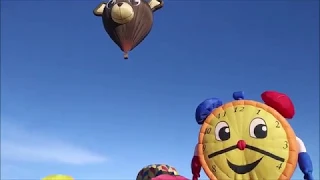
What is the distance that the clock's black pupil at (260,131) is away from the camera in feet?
24.2

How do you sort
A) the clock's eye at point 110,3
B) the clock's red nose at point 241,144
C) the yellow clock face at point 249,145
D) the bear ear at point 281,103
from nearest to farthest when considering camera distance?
the yellow clock face at point 249,145 → the clock's red nose at point 241,144 → the bear ear at point 281,103 → the clock's eye at point 110,3

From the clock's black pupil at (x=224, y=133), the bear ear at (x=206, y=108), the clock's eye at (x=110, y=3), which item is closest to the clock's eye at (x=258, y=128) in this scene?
the clock's black pupil at (x=224, y=133)

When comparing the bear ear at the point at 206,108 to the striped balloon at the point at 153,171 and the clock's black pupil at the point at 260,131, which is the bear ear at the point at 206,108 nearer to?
the clock's black pupil at the point at 260,131

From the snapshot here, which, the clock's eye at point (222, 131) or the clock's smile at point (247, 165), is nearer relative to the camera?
the clock's smile at point (247, 165)

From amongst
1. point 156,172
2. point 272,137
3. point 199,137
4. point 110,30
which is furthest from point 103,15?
point 272,137

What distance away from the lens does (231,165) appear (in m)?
7.42

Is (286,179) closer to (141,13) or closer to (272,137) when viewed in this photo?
(272,137)

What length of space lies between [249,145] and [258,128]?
0.33 meters

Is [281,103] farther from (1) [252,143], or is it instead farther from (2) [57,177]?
(2) [57,177]

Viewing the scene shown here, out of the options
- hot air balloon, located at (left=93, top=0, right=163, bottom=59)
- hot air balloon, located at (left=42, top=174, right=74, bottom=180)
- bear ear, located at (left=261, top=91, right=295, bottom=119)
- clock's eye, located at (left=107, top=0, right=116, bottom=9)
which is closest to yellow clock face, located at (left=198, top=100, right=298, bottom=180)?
bear ear, located at (left=261, top=91, right=295, bottom=119)

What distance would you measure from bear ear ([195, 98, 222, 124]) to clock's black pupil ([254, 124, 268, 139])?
3.49ft

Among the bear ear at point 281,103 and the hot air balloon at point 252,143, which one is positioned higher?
Result: the bear ear at point 281,103

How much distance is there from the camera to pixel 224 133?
25.0 feet

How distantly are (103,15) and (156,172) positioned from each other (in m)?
5.92
